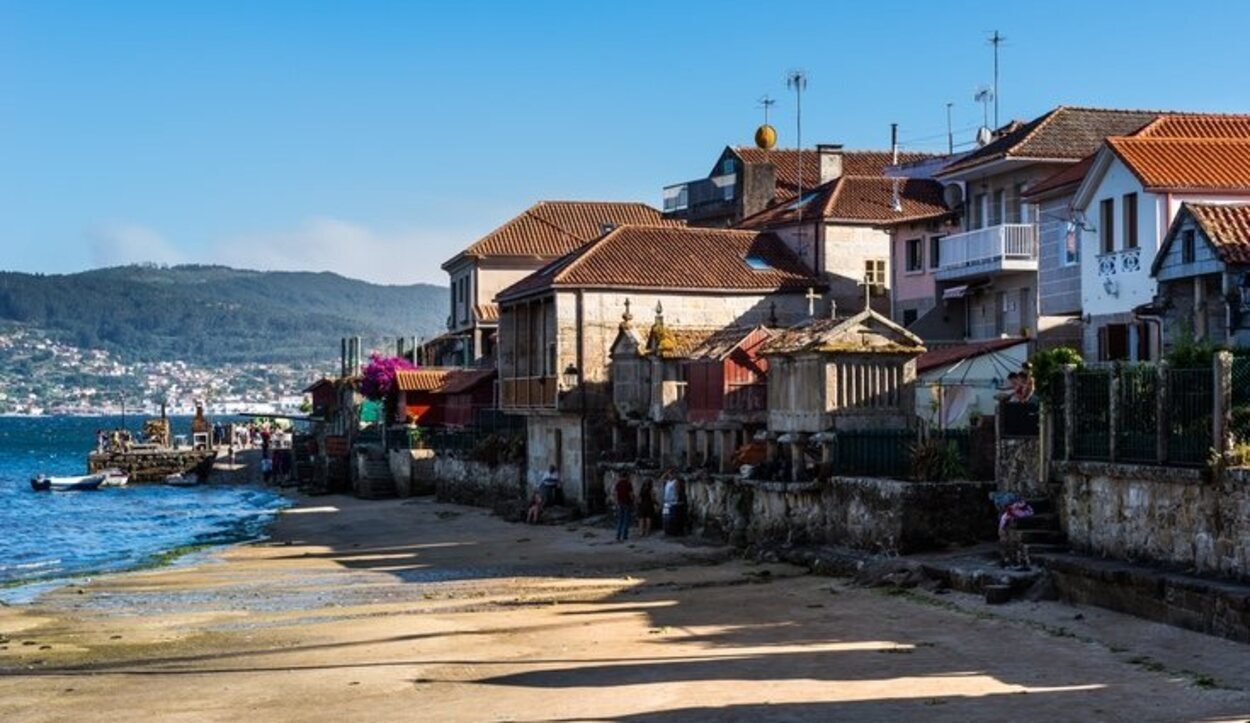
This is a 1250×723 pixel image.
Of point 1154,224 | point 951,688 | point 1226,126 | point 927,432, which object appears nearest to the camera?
point 951,688

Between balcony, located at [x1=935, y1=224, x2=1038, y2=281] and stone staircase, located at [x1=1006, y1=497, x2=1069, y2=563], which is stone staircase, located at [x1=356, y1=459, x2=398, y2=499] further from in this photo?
stone staircase, located at [x1=1006, y1=497, x2=1069, y2=563]

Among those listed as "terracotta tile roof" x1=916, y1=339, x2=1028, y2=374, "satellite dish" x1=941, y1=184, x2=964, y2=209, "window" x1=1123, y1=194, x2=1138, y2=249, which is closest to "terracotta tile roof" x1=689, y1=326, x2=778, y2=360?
"terracotta tile roof" x1=916, y1=339, x2=1028, y2=374

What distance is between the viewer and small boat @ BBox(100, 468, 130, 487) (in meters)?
104

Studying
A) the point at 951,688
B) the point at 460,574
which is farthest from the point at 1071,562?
the point at 460,574

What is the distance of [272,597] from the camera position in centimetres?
3516

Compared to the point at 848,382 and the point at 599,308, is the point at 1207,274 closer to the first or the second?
the point at 848,382

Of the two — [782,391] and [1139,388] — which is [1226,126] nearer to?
[782,391]

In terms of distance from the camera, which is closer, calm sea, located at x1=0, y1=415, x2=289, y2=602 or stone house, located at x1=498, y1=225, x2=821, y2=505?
calm sea, located at x1=0, y1=415, x2=289, y2=602

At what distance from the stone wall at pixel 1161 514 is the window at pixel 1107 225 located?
11401mm

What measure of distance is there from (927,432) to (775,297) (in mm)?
19682

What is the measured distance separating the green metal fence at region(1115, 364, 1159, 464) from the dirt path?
2.55 meters

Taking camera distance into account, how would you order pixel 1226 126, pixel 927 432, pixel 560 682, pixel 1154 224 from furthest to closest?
pixel 1226 126
pixel 1154 224
pixel 927 432
pixel 560 682

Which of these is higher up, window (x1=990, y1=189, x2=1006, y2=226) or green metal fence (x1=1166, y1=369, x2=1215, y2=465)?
window (x1=990, y1=189, x2=1006, y2=226)

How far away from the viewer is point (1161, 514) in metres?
25.5
